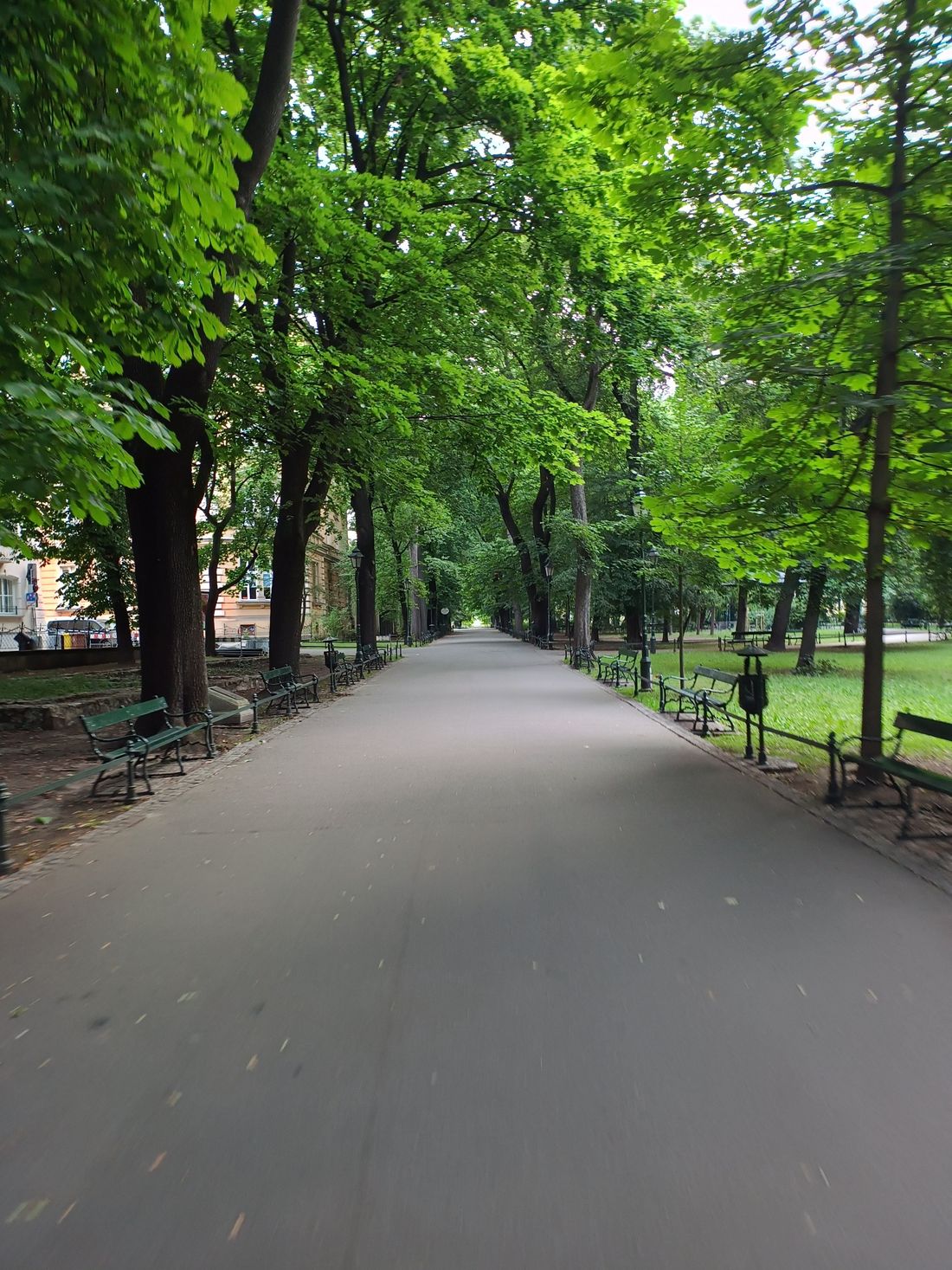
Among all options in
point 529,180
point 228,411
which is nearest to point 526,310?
point 529,180

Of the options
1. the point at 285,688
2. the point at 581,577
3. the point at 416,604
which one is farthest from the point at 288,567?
the point at 416,604

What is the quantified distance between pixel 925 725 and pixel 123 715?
25.9ft

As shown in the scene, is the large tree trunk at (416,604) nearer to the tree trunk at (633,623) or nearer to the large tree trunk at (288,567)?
the tree trunk at (633,623)

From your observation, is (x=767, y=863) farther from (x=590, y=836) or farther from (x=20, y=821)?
(x=20, y=821)

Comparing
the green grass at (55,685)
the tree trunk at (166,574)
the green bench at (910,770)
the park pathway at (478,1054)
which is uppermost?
the tree trunk at (166,574)

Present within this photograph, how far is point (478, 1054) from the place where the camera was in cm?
322

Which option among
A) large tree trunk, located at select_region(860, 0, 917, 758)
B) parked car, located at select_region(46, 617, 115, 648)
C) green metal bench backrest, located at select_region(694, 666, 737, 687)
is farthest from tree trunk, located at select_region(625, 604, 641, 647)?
parked car, located at select_region(46, 617, 115, 648)

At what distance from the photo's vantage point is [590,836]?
21.0 ft

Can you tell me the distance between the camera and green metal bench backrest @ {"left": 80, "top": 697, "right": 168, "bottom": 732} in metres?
8.52

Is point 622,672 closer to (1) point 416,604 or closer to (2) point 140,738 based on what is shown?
(2) point 140,738

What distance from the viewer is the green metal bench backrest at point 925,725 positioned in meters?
6.44

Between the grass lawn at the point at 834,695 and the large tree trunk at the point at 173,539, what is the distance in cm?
728

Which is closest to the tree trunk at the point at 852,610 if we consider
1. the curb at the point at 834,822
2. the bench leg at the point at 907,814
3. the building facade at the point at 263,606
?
the curb at the point at 834,822

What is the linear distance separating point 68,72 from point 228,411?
10.6 metres
